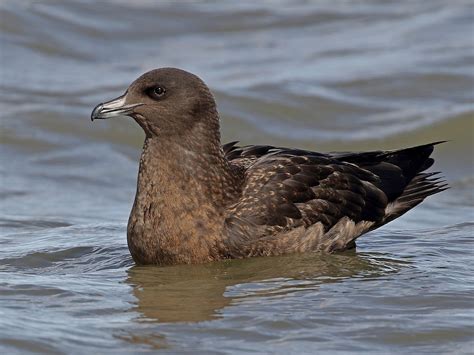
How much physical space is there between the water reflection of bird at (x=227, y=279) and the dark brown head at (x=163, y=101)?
91 centimetres

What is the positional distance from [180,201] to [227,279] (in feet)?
2.10

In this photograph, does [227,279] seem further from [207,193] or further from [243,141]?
[243,141]

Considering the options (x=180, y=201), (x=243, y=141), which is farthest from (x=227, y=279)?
(x=243, y=141)

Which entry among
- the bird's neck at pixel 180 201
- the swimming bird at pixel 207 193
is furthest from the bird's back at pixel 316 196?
the bird's neck at pixel 180 201

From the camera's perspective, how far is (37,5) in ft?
55.9

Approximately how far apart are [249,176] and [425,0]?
10.3m

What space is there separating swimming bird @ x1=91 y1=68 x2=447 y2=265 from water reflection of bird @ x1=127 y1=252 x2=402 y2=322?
90 millimetres

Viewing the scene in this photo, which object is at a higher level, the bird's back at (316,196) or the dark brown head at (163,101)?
the dark brown head at (163,101)

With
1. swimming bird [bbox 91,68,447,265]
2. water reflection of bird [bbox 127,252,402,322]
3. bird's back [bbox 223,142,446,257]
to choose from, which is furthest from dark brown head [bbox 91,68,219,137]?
water reflection of bird [bbox 127,252,402,322]

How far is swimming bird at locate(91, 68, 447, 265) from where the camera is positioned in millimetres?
8016

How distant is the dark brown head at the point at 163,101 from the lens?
8.11 meters

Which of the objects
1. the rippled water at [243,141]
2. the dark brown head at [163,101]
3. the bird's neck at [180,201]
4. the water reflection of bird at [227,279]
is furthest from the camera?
the dark brown head at [163,101]

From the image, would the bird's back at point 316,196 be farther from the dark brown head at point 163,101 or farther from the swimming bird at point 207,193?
the dark brown head at point 163,101

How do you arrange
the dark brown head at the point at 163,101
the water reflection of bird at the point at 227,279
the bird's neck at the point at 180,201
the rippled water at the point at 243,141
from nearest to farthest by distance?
the rippled water at the point at 243,141, the water reflection of bird at the point at 227,279, the bird's neck at the point at 180,201, the dark brown head at the point at 163,101
